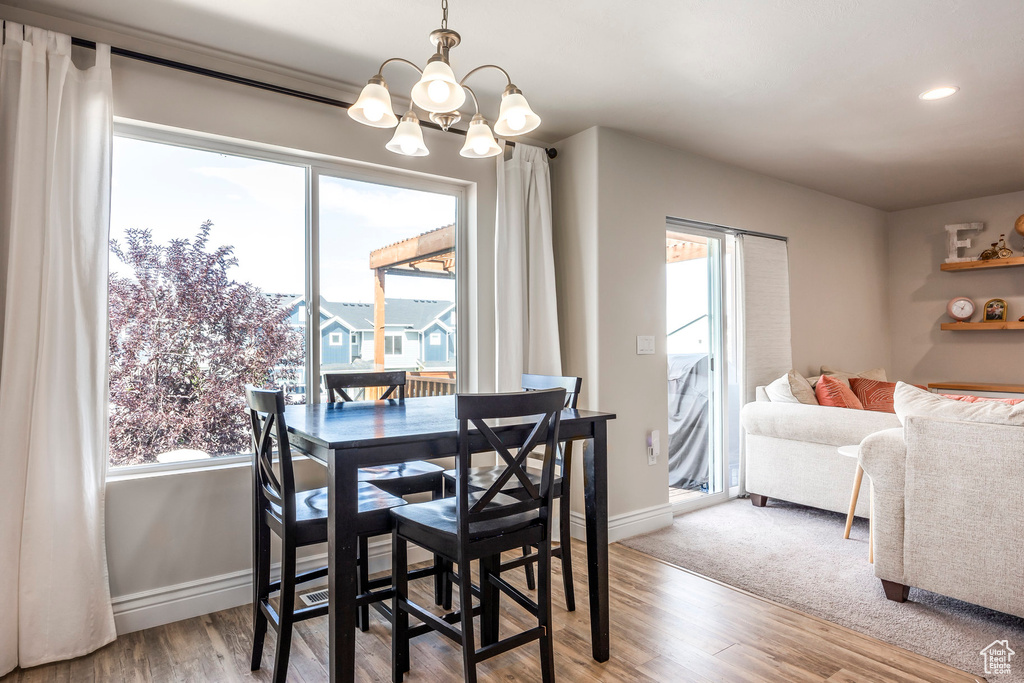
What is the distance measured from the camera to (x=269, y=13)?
2.32 metres

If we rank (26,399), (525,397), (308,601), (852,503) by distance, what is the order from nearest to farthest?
(525,397)
(26,399)
(308,601)
(852,503)

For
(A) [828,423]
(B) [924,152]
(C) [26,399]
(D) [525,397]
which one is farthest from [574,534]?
(B) [924,152]

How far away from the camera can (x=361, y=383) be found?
2822mm

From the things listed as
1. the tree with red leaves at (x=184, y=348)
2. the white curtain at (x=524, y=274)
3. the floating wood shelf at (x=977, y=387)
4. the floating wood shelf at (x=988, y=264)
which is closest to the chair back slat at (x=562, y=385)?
the white curtain at (x=524, y=274)

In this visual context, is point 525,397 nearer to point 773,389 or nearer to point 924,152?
point 773,389

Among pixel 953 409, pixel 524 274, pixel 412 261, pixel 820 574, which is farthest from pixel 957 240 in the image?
pixel 412 261

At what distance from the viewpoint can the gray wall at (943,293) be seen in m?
5.18

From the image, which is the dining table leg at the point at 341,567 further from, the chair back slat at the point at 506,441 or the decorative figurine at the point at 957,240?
the decorative figurine at the point at 957,240

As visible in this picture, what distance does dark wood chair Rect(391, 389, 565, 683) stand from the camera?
171 centimetres

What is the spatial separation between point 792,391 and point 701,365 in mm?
619

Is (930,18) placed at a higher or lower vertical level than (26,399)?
higher

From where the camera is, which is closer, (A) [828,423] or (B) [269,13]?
(B) [269,13]

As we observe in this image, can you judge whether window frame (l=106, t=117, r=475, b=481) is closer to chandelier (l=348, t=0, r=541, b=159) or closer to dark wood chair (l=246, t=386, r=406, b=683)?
dark wood chair (l=246, t=386, r=406, b=683)

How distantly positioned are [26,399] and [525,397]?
6.13ft
